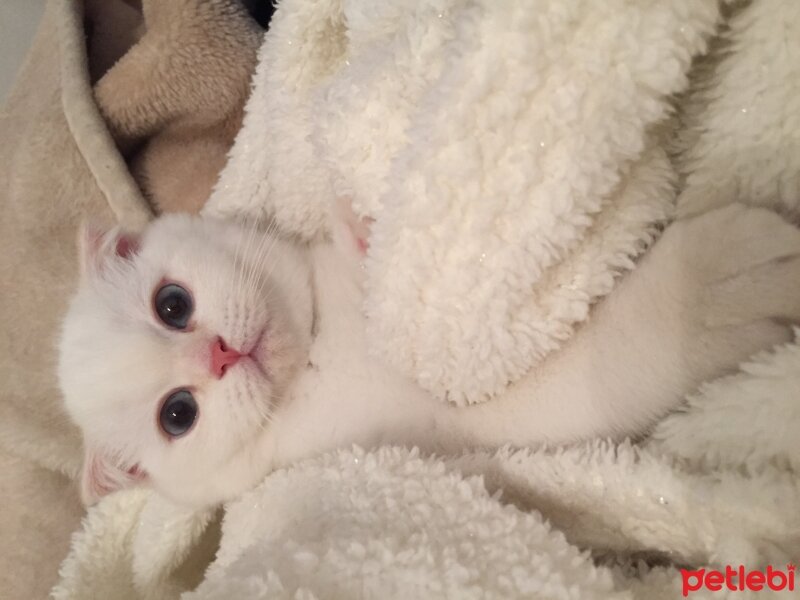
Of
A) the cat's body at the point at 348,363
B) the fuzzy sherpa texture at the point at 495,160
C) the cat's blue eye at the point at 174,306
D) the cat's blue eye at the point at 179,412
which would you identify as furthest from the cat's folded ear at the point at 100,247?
the fuzzy sherpa texture at the point at 495,160

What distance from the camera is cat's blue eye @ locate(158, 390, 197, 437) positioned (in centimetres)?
80

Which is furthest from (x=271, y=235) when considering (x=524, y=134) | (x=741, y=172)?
(x=741, y=172)

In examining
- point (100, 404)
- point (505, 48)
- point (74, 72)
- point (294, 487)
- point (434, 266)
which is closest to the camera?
point (505, 48)

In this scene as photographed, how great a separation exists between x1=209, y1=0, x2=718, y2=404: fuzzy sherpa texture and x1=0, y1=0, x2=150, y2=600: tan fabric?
0.58 meters

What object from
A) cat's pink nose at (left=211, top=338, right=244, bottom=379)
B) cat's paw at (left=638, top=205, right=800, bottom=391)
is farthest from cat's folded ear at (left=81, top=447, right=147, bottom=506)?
cat's paw at (left=638, top=205, right=800, bottom=391)

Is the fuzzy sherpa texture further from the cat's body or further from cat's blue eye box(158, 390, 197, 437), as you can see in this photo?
cat's blue eye box(158, 390, 197, 437)

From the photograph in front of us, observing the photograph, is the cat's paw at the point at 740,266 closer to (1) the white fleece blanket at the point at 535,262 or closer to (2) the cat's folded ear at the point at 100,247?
(1) the white fleece blanket at the point at 535,262

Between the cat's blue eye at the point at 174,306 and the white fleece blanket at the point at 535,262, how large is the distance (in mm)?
244

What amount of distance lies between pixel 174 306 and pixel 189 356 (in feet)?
0.27

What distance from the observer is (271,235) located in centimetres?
88

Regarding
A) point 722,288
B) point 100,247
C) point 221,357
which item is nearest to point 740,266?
point 722,288

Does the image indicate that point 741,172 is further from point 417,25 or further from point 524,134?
point 417,25

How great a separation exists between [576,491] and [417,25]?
43 cm

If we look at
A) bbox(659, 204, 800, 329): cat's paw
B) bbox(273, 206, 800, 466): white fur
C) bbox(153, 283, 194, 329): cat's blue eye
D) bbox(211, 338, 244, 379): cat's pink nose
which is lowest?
bbox(153, 283, 194, 329): cat's blue eye
